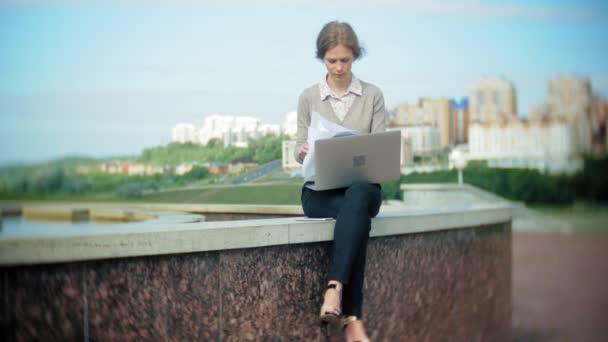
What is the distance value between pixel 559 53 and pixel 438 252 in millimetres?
17760

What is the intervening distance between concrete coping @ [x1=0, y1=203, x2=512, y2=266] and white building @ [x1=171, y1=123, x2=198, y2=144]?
1511 mm

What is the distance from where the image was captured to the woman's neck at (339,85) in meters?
3.83

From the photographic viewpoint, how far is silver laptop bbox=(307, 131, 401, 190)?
343cm

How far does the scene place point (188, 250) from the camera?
2.92m

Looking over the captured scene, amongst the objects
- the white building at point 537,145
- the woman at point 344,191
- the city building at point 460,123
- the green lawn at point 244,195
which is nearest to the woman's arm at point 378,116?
Result: the woman at point 344,191

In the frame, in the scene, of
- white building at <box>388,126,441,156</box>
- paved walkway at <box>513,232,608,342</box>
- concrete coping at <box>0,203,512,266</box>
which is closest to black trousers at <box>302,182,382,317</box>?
→ concrete coping at <box>0,203,512,266</box>

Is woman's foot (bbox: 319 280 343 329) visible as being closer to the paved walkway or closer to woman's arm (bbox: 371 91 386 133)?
woman's arm (bbox: 371 91 386 133)

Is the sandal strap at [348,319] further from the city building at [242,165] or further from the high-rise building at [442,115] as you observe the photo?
the high-rise building at [442,115]

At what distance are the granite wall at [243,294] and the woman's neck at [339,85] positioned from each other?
29.4 inches

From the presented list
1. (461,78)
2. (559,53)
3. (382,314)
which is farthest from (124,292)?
(559,53)

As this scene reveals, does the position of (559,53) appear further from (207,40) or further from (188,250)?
(188,250)

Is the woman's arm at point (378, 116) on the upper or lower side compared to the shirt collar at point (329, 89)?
lower

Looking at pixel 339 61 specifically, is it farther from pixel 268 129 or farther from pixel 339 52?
pixel 268 129

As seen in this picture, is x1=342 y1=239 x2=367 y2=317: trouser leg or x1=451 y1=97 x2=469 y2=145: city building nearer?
x1=342 y1=239 x2=367 y2=317: trouser leg
